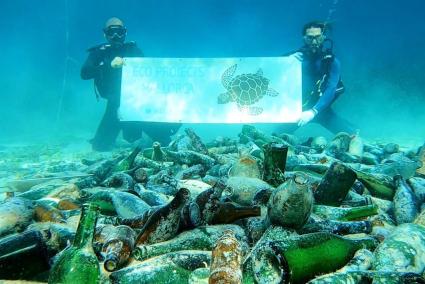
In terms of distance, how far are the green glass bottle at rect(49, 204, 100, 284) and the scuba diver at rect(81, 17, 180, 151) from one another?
8984 mm

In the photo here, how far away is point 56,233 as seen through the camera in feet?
6.08

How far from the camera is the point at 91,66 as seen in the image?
10422mm

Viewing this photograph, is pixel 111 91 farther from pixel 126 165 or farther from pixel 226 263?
pixel 226 263

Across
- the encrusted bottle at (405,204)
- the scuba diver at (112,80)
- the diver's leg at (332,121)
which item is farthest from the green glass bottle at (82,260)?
the diver's leg at (332,121)

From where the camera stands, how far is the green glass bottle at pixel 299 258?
1.24 m

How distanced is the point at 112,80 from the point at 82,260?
409 inches

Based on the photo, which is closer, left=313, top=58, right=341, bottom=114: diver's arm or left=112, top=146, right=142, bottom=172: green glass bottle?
left=112, top=146, right=142, bottom=172: green glass bottle

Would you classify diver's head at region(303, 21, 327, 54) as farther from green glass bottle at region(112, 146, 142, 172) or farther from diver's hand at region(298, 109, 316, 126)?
green glass bottle at region(112, 146, 142, 172)

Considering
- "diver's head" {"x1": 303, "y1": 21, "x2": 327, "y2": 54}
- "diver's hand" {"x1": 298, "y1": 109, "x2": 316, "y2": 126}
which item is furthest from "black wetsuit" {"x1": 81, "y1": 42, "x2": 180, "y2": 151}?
"diver's head" {"x1": 303, "y1": 21, "x2": 327, "y2": 54}

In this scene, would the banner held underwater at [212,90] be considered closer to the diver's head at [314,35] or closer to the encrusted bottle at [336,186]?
the diver's head at [314,35]

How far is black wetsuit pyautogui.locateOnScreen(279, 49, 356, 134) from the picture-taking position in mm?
9547

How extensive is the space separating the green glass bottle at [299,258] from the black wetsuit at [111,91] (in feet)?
30.9

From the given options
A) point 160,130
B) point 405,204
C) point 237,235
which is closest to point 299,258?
point 237,235

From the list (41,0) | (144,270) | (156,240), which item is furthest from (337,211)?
(41,0)
